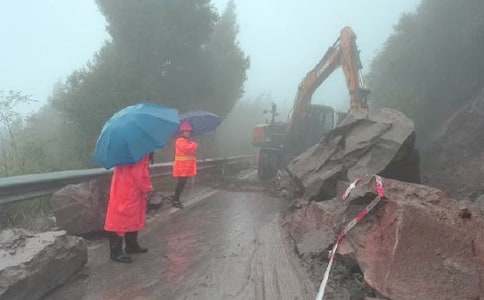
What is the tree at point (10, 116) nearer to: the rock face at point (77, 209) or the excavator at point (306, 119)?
the rock face at point (77, 209)

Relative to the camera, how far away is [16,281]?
4270 mm

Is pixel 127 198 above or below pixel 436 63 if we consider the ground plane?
below

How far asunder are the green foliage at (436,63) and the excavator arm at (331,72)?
6.09 m

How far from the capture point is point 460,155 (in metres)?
14.4

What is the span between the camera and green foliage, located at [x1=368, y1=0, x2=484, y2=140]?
19.3m

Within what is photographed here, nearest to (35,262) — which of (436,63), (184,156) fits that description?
(184,156)

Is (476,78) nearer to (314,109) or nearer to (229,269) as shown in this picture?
(314,109)

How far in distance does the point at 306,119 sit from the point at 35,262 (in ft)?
43.9

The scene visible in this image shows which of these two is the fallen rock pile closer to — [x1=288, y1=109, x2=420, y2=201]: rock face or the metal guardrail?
[x1=288, y1=109, x2=420, y2=201]: rock face

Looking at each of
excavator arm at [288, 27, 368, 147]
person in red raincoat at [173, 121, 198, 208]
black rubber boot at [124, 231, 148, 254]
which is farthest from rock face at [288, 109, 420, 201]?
black rubber boot at [124, 231, 148, 254]

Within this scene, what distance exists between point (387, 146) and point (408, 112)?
12477 mm

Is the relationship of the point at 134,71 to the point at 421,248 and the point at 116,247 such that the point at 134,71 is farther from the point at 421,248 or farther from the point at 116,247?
the point at 421,248

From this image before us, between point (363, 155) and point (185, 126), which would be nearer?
point (185, 126)

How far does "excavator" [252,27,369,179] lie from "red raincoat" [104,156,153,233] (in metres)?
9.27
